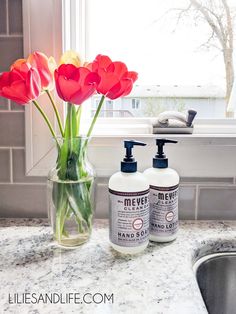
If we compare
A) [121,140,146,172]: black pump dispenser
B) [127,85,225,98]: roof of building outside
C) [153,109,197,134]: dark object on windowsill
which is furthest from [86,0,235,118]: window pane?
[121,140,146,172]: black pump dispenser

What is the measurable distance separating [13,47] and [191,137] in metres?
0.47

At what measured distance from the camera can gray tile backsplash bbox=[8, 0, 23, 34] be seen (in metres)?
0.79

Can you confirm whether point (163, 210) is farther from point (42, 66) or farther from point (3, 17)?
point (3, 17)

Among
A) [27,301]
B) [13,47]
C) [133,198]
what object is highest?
[13,47]

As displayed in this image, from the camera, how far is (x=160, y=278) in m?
0.57

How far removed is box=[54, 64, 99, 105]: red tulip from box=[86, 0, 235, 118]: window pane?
1.06 ft

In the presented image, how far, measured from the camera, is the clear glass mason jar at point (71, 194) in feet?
2.17

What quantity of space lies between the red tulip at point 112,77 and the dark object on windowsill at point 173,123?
0.71 ft

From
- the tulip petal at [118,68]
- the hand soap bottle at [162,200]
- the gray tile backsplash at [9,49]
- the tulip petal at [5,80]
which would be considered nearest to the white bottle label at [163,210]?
the hand soap bottle at [162,200]

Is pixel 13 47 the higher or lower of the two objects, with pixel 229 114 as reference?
higher

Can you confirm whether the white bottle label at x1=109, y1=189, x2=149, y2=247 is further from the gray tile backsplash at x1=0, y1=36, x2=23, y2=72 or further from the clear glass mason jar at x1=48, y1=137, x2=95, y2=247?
the gray tile backsplash at x1=0, y1=36, x2=23, y2=72

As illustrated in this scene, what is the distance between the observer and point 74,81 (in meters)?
0.59

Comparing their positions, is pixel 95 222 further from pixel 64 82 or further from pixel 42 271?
pixel 64 82

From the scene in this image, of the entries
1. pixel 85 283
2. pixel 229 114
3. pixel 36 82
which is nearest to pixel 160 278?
pixel 85 283
